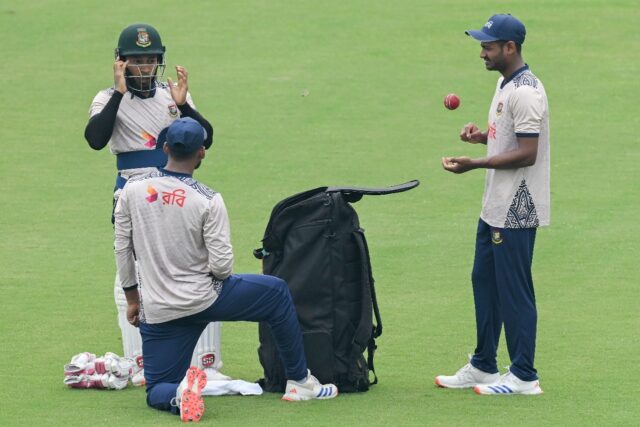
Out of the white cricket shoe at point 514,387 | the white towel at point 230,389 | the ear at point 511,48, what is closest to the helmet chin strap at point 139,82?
the white towel at point 230,389

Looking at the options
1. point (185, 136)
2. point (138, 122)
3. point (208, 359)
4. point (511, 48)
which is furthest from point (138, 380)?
point (511, 48)

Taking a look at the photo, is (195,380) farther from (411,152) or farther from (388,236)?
(411,152)

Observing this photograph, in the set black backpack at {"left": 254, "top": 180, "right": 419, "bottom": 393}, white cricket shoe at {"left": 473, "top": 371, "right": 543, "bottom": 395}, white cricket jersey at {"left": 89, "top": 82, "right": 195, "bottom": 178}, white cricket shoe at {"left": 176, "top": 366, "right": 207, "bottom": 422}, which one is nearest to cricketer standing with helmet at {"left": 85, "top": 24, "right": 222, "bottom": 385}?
white cricket jersey at {"left": 89, "top": 82, "right": 195, "bottom": 178}

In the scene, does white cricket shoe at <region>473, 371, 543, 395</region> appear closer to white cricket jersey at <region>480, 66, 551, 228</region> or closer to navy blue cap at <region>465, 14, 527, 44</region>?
white cricket jersey at <region>480, 66, 551, 228</region>

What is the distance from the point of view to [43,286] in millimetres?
11133

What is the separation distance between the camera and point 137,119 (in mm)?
8742

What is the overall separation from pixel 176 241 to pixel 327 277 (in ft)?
3.29

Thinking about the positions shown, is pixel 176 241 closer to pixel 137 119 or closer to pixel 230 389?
pixel 230 389

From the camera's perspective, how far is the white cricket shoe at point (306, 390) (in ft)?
26.7

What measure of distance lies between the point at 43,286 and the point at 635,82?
30.0 feet

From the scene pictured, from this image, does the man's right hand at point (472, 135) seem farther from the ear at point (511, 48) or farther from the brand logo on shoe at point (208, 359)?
the brand logo on shoe at point (208, 359)

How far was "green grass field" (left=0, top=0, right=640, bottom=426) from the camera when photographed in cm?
840

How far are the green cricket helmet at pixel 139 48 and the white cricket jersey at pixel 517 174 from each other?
209 centimetres

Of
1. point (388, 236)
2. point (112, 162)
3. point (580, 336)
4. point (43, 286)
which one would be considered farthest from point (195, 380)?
point (112, 162)
